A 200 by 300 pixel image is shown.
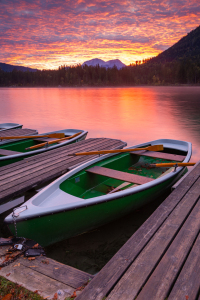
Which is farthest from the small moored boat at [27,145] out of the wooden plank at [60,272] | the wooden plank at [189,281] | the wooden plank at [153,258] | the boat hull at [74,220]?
→ the wooden plank at [189,281]

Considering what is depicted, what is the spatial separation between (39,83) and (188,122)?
179460mm

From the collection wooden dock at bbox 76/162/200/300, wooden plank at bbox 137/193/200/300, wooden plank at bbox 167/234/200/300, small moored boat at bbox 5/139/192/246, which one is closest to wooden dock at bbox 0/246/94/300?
wooden dock at bbox 76/162/200/300

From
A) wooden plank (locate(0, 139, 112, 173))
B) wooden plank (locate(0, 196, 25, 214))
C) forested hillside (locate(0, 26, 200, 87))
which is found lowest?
wooden plank (locate(0, 196, 25, 214))

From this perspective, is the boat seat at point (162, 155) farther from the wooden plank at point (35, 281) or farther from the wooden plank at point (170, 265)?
the wooden plank at point (35, 281)

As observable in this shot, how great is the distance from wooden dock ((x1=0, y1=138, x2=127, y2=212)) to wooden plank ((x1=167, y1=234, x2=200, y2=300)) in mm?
3472

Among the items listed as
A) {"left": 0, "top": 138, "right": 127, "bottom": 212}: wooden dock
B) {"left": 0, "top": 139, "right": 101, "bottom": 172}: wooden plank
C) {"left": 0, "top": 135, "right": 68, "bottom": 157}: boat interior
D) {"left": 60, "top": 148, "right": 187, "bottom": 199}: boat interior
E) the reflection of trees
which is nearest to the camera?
{"left": 0, "top": 138, "right": 127, "bottom": 212}: wooden dock

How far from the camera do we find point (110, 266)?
2.78 metres

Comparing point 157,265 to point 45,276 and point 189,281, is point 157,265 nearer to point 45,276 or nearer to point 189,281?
point 189,281

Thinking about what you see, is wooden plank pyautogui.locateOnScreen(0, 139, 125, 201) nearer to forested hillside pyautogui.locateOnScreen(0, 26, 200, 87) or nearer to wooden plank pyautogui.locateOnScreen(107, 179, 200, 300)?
wooden plank pyautogui.locateOnScreen(107, 179, 200, 300)

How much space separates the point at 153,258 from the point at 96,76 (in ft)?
546

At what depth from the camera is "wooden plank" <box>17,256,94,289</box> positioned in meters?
2.74

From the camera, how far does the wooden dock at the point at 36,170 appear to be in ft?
16.4

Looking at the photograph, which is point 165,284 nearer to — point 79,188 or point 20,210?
point 20,210

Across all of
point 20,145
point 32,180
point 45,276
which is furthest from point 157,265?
point 20,145
